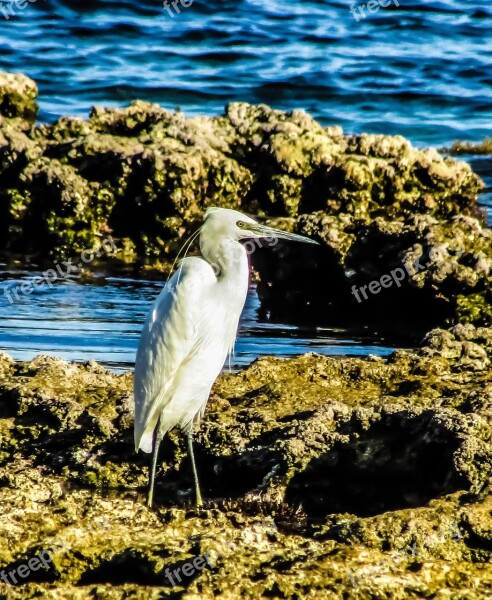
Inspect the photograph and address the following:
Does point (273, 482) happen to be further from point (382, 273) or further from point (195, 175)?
point (195, 175)

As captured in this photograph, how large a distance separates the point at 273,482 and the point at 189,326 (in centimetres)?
85

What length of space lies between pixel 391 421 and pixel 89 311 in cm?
424

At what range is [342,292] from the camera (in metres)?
8.87

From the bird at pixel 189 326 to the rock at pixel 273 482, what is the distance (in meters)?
0.18

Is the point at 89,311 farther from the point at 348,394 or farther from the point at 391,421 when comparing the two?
the point at 391,421

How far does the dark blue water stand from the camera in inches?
719

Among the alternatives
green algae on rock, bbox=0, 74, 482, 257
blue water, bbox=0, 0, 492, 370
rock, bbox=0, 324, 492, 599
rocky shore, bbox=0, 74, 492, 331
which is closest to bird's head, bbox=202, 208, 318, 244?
rock, bbox=0, 324, 492, 599

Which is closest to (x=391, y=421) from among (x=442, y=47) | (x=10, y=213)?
(x=10, y=213)

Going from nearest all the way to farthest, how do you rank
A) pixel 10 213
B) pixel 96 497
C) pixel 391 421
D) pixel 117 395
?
pixel 96 497, pixel 391 421, pixel 117 395, pixel 10 213

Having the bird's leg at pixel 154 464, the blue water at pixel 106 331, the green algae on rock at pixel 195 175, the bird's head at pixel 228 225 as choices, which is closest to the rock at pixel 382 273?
the blue water at pixel 106 331

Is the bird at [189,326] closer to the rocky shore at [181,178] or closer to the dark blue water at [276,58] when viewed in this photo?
the rocky shore at [181,178]

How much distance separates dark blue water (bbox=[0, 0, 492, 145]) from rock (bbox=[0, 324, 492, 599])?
37.0ft

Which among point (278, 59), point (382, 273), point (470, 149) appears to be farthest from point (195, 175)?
point (278, 59)

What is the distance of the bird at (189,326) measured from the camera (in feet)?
16.9
